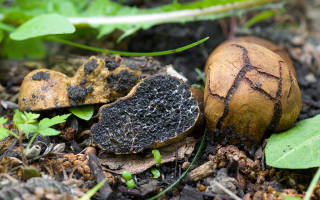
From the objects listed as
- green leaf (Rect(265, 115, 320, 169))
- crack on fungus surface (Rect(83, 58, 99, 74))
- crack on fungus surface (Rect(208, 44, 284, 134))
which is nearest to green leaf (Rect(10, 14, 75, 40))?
crack on fungus surface (Rect(83, 58, 99, 74))

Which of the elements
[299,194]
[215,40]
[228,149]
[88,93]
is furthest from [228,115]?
[215,40]

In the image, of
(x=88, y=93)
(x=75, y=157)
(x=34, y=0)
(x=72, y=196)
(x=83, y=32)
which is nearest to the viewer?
(x=72, y=196)

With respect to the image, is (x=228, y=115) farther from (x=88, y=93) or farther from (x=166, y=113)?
(x=88, y=93)

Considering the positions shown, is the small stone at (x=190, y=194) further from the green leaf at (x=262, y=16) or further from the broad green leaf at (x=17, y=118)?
the green leaf at (x=262, y=16)

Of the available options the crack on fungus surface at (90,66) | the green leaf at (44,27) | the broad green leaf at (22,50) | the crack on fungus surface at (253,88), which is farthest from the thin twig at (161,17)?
the crack on fungus surface at (253,88)

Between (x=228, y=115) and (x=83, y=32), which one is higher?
(x=83, y=32)

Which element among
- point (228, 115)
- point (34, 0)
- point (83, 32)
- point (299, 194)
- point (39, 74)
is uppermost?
point (34, 0)
